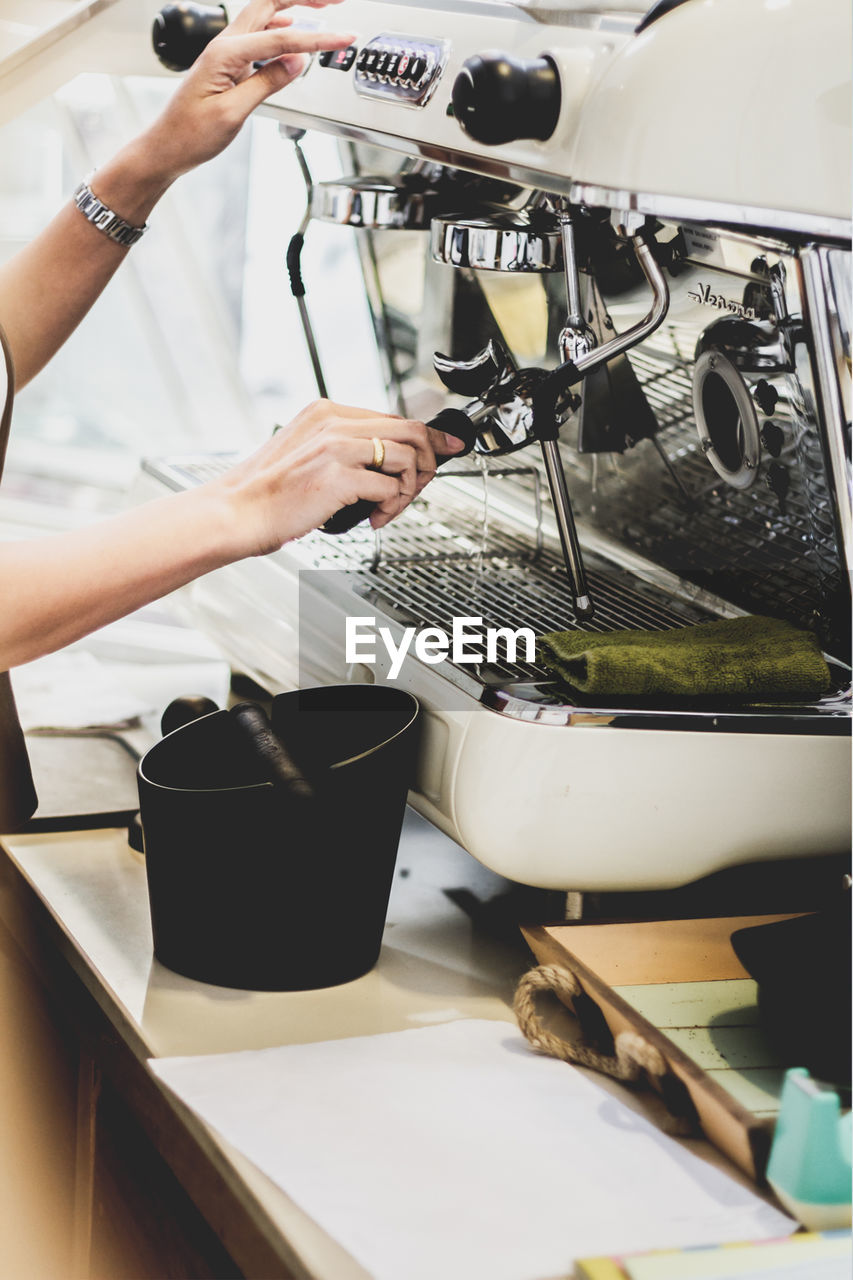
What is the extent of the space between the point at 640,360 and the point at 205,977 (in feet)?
1.98

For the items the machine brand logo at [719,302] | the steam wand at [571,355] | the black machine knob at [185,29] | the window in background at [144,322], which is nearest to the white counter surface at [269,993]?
the steam wand at [571,355]

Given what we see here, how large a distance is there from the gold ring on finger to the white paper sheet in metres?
0.39

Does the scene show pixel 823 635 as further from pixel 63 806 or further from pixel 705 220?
pixel 63 806

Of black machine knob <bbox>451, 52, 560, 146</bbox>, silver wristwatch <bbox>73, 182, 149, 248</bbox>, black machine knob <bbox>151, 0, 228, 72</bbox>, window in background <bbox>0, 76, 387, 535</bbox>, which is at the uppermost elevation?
black machine knob <bbox>151, 0, 228, 72</bbox>

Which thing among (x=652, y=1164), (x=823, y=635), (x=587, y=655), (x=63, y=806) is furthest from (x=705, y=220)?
(x=63, y=806)

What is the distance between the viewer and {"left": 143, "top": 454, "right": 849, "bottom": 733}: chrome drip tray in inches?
34.7

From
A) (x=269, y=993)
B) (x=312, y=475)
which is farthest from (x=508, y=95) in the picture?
(x=269, y=993)

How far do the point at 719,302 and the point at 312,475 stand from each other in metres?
0.30

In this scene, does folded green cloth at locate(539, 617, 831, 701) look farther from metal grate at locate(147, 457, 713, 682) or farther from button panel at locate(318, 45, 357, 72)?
button panel at locate(318, 45, 357, 72)

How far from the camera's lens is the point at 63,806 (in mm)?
1204

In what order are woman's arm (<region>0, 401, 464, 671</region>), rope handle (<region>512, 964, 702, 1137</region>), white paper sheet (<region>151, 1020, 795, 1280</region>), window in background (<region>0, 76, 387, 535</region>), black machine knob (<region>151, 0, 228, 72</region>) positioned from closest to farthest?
white paper sheet (<region>151, 1020, 795, 1280</region>) < rope handle (<region>512, 964, 702, 1137</region>) < woman's arm (<region>0, 401, 464, 671</region>) < black machine knob (<region>151, 0, 228, 72</region>) < window in background (<region>0, 76, 387, 535</region>)

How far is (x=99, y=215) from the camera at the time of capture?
1252 millimetres

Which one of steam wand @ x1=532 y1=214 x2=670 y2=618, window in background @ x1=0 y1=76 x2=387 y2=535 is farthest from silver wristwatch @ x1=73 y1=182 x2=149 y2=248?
window in background @ x1=0 y1=76 x2=387 y2=535

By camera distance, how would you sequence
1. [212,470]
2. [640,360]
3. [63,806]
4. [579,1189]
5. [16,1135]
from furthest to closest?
[212,470]
[63,806]
[640,360]
[16,1135]
[579,1189]
